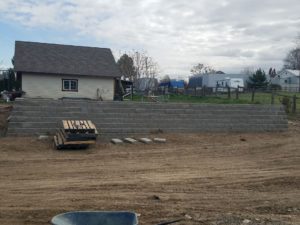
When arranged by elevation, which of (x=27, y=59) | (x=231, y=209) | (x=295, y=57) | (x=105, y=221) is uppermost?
(x=295, y=57)

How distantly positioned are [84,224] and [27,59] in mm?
31661

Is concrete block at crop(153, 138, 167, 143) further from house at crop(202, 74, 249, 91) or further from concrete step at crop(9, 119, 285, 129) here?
house at crop(202, 74, 249, 91)

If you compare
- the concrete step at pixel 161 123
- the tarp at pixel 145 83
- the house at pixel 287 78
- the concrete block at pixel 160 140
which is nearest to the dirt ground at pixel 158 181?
the concrete block at pixel 160 140

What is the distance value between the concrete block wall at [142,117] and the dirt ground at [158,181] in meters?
1.22

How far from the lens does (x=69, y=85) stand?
1377 inches

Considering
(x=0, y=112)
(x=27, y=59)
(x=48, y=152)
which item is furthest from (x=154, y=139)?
(x=27, y=59)

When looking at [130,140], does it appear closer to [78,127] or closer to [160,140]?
[160,140]

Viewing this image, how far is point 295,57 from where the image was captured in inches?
4419

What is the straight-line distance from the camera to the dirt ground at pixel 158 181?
7043 millimetres

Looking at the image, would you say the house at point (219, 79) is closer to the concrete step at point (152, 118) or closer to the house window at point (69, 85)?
the house window at point (69, 85)

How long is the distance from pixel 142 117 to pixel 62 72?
18.5 meters

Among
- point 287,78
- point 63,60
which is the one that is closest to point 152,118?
point 63,60

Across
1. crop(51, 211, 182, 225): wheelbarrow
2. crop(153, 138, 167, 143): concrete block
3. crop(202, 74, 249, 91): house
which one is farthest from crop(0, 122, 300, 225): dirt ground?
crop(202, 74, 249, 91): house

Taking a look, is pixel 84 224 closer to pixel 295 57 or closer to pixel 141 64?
pixel 141 64
